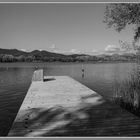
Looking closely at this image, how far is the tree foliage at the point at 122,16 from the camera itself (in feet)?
30.1

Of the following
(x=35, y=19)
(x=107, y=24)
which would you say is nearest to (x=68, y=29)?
(x=35, y=19)

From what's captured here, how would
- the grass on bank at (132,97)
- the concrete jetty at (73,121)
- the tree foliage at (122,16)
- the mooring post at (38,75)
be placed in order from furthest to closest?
the mooring post at (38,75)
the tree foliage at (122,16)
the grass on bank at (132,97)
the concrete jetty at (73,121)

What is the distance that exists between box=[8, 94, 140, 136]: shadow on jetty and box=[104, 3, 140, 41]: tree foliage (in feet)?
17.0

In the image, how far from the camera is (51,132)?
13.2 feet

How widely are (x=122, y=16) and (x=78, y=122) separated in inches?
261

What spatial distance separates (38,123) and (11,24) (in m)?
8.80

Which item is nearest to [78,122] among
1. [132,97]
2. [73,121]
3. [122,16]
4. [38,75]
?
[73,121]

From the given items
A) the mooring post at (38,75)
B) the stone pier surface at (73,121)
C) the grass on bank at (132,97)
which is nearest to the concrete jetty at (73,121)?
the stone pier surface at (73,121)

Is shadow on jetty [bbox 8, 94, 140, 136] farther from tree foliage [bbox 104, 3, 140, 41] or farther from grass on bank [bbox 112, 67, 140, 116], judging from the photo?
tree foliage [bbox 104, 3, 140, 41]

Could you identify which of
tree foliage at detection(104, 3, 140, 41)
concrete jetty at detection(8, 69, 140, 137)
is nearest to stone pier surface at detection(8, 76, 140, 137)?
concrete jetty at detection(8, 69, 140, 137)

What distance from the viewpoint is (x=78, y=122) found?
4574mm

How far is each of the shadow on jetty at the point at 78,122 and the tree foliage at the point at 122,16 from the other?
5168 millimetres

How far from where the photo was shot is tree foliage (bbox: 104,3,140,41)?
30.1 ft

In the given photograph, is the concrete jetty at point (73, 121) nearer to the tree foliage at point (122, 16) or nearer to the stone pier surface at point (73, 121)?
the stone pier surface at point (73, 121)
